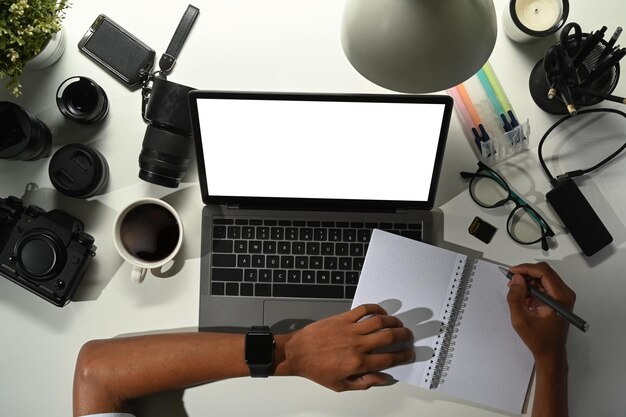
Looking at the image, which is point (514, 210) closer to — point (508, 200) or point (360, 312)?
point (508, 200)

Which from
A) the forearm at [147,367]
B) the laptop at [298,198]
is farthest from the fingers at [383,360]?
the forearm at [147,367]

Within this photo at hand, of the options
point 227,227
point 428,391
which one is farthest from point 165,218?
point 428,391

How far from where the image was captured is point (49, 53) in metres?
0.94

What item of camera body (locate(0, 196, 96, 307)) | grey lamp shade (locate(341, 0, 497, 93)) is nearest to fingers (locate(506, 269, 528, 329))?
grey lamp shade (locate(341, 0, 497, 93))

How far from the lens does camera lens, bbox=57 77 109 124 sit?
3.12ft

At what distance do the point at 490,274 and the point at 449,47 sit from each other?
1.94 feet

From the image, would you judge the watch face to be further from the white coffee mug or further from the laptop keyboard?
the white coffee mug

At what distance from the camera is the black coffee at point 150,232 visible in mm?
914

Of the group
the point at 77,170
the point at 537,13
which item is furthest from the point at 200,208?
the point at 537,13

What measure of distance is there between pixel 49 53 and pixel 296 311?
628 millimetres

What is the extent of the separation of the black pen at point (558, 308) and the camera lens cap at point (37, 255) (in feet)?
2.53

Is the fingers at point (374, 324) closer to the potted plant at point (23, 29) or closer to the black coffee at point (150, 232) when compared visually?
the black coffee at point (150, 232)

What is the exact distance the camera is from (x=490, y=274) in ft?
3.08

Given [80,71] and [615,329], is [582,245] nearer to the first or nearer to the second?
[615,329]
